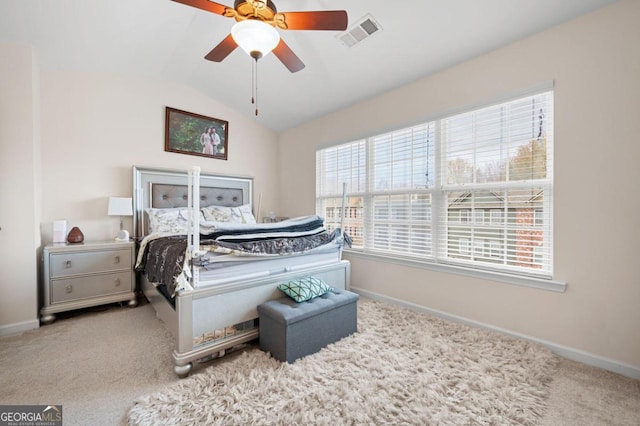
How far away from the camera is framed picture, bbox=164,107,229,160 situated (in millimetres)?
3525


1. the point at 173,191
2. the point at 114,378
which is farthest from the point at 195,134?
the point at 114,378

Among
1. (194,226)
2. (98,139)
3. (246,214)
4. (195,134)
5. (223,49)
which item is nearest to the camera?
(194,226)

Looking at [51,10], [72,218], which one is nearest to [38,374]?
[72,218]

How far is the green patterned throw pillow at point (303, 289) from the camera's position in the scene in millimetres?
1966

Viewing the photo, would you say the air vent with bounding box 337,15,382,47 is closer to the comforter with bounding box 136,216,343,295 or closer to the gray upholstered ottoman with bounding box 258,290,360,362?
the comforter with bounding box 136,216,343,295

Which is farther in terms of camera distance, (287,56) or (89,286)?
(89,286)

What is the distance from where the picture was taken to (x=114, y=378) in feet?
5.49

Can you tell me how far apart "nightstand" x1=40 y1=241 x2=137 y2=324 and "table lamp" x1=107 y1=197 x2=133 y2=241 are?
14 centimetres

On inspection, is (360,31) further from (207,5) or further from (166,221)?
(166,221)

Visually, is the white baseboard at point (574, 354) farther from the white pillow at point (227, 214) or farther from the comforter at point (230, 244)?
the white pillow at point (227, 214)

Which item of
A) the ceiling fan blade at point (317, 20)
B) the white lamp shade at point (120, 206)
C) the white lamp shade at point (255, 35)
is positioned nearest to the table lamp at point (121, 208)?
the white lamp shade at point (120, 206)

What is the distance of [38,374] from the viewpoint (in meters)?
1.71

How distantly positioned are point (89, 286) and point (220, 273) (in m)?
1.85

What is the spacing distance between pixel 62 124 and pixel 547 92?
4.62m
